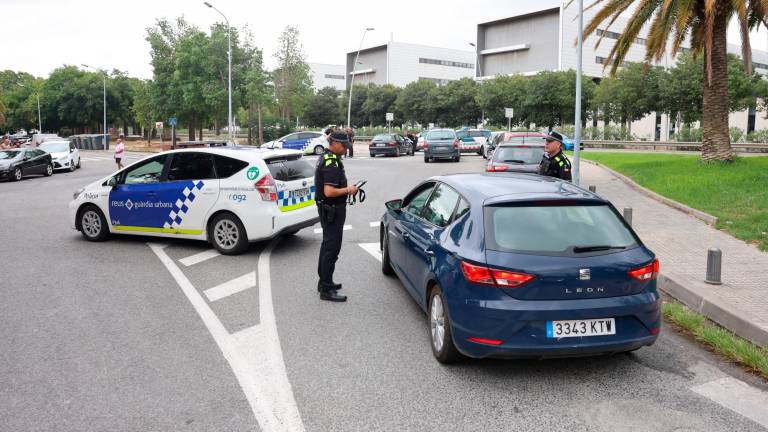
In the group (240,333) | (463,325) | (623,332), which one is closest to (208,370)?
(240,333)

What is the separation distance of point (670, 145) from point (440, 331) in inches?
1539

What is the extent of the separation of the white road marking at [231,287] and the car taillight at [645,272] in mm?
4279

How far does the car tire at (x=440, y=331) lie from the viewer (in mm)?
4730

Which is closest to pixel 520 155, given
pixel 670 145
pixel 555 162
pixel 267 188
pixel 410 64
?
pixel 555 162

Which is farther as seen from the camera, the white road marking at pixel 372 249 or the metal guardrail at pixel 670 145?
the metal guardrail at pixel 670 145

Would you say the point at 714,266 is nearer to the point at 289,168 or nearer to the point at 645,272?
the point at 645,272

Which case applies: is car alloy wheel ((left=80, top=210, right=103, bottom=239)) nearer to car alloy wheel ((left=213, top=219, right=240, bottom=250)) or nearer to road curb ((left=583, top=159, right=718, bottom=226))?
car alloy wheel ((left=213, top=219, right=240, bottom=250))

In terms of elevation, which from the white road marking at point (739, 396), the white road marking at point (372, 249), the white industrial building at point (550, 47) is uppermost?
the white industrial building at point (550, 47)

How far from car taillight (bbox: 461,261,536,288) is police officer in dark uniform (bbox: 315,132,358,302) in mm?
2428

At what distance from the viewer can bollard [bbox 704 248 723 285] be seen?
696 cm

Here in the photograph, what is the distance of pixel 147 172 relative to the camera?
32.0 feet

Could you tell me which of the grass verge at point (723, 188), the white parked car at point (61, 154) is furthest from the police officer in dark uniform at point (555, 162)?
the white parked car at point (61, 154)

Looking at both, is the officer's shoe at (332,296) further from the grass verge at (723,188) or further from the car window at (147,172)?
the grass verge at (723,188)

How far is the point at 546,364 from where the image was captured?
4.90 meters
